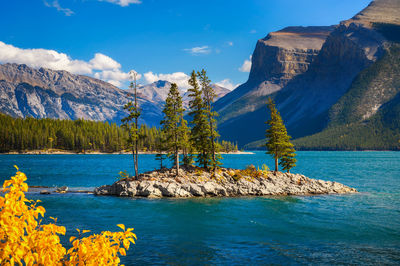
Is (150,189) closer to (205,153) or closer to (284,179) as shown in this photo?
(205,153)

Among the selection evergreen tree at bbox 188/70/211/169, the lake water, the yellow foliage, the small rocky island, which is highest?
evergreen tree at bbox 188/70/211/169

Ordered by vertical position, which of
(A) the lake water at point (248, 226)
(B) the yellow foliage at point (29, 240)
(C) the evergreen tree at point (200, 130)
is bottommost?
(A) the lake water at point (248, 226)

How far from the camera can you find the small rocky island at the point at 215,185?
4900 centimetres

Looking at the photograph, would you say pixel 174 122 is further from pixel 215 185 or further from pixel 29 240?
pixel 29 240

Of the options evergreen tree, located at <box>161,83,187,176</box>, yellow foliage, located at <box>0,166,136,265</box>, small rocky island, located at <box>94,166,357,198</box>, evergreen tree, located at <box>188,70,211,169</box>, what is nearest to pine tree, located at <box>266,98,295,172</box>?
small rocky island, located at <box>94,166,357,198</box>

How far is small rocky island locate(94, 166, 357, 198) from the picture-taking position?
49000mm

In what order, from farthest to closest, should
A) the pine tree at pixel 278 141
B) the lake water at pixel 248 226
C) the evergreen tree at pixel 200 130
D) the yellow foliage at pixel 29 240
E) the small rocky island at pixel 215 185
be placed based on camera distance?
the pine tree at pixel 278 141, the evergreen tree at pixel 200 130, the small rocky island at pixel 215 185, the lake water at pixel 248 226, the yellow foliage at pixel 29 240

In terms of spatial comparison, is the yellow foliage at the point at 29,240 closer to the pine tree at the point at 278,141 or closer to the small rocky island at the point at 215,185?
the small rocky island at the point at 215,185

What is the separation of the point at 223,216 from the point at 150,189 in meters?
16.6

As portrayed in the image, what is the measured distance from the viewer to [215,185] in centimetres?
5075

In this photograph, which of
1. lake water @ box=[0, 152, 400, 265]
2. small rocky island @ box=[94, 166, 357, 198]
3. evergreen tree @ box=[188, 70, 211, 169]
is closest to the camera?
lake water @ box=[0, 152, 400, 265]

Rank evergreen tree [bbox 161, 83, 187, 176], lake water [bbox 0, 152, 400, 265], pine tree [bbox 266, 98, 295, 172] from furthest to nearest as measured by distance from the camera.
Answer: pine tree [bbox 266, 98, 295, 172] < evergreen tree [bbox 161, 83, 187, 176] < lake water [bbox 0, 152, 400, 265]

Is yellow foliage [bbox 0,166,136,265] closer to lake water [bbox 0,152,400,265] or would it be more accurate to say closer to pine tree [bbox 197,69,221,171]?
lake water [bbox 0,152,400,265]

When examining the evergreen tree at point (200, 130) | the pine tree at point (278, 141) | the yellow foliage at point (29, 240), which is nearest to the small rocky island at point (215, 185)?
the evergreen tree at point (200, 130)
